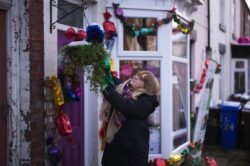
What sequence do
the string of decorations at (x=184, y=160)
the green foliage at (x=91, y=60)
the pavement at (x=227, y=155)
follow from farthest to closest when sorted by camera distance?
the pavement at (x=227, y=155) < the string of decorations at (x=184, y=160) < the green foliage at (x=91, y=60)

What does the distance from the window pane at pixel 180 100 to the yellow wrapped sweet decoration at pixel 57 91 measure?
2.91 metres

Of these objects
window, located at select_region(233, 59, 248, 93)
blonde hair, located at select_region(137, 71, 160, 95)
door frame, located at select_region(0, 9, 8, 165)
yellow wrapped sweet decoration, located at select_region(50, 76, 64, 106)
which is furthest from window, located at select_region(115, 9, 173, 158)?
window, located at select_region(233, 59, 248, 93)

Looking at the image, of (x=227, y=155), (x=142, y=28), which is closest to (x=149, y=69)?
(x=142, y=28)

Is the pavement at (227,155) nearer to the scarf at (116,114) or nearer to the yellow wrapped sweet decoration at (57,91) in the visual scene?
the scarf at (116,114)

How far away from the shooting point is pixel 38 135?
3.98m

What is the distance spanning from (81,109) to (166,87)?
164 centimetres

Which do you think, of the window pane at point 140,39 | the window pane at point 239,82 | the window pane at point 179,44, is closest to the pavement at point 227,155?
the window pane at point 179,44

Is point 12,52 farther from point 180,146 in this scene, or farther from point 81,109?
point 180,146

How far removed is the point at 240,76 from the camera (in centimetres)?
1717

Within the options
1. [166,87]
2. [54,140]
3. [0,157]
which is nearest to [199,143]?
[166,87]

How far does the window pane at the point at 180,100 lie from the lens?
22.2ft

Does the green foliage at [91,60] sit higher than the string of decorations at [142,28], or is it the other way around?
the string of decorations at [142,28]

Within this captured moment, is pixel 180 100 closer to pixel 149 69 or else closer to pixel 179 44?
pixel 179 44

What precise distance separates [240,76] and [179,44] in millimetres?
11010
